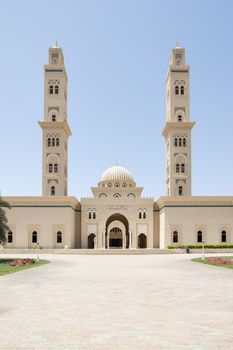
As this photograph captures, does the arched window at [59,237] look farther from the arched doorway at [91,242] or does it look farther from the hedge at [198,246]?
the hedge at [198,246]

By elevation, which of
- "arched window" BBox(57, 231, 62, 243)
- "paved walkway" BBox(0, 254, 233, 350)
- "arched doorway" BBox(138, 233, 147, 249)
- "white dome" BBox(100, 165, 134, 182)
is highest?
"white dome" BBox(100, 165, 134, 182)

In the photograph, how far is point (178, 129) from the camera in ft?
182

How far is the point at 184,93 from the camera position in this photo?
56.3 m

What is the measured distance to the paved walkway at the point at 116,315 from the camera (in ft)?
23.0

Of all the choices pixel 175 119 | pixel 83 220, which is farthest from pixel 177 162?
pixel 83 220

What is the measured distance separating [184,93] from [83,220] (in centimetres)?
2216


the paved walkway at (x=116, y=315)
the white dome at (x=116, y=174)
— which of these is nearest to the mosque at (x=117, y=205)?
the white dome at (x=116, y=174)

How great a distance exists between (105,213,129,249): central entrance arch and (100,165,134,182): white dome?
6.53 meters

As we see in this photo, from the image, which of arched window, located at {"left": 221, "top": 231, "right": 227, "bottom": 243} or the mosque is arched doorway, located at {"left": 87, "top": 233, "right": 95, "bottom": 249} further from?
arched window, located at {"left": 221, "top": 231, "right": 227, "bottom": 243}

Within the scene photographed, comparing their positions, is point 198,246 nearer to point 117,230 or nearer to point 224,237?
point 224,237

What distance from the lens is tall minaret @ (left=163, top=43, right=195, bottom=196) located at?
54719mm

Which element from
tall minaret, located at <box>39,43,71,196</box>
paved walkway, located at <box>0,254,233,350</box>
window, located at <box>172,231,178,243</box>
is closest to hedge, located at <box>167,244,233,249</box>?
window, located at <box>172,231,178,243</box>

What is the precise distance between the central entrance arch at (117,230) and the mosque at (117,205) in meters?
3.73

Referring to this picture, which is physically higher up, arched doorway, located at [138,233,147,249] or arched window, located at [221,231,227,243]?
arched window, located at [221,231,227,243]
